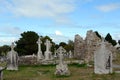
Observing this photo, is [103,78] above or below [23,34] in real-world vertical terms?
below

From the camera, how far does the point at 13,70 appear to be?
2544cm

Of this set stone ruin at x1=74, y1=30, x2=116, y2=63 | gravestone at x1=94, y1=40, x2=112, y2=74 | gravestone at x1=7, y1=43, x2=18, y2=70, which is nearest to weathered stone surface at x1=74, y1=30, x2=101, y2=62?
stone ruin at x1=74, y1=30, x2=116, y2=63

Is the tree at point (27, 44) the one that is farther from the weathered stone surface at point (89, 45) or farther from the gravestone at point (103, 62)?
the gravestone at point (103, 62)

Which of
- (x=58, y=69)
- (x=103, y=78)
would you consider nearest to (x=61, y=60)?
(x=58, y=69)

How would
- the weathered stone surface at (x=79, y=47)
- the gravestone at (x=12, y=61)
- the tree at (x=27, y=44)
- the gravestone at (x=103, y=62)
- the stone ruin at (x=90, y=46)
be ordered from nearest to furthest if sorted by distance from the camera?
1. the gravestone at (x=103, y=62)
2. the gravestone at (x=12, y=61)
3. the stone ruin at (x=90, y=46)
4. the weathered stone surface at (x=79, y=47)
5. the tree at (x=27, y=44)

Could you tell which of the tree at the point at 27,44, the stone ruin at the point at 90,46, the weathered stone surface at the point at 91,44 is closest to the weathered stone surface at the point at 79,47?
the stone ruin at the point at 90,46

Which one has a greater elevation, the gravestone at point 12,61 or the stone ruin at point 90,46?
the stone ruin at point 90,46

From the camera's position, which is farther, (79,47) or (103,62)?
(79,47)

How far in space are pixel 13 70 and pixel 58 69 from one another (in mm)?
5783

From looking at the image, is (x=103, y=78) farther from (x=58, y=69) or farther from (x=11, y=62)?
(x=11, y=62)

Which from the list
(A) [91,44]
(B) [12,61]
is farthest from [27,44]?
(B) [12,61]

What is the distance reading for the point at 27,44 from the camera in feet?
284

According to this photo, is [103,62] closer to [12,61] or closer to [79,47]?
[12,61]

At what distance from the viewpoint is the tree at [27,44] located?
8506cm
